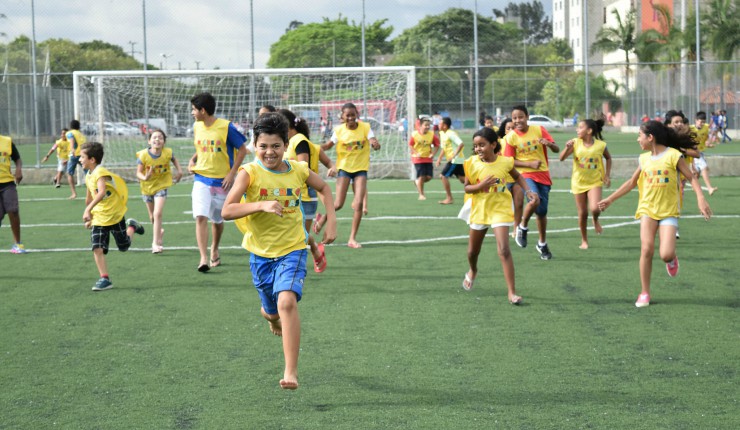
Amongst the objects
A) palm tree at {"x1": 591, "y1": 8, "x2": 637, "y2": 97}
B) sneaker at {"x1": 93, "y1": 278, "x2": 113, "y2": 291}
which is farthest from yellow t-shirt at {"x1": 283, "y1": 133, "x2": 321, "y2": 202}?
palm tree at {"x1": 591, "y1": 8, "x2": 637, "y2": 97}

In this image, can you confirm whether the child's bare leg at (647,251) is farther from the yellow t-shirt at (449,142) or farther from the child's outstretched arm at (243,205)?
the yellow t-shirt at (449,142)

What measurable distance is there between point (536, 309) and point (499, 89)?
60.2ft

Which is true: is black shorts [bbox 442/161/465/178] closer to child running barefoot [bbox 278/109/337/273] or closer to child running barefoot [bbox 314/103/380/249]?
child running barefoot [bbox 278/109/337/273]

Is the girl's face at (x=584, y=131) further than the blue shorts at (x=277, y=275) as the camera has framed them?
Yes

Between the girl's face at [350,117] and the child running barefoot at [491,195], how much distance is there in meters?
3.92

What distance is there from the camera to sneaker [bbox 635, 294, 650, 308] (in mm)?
8359

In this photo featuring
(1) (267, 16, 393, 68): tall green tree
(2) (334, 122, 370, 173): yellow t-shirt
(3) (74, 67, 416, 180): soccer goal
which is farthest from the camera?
(1) (267, 16, 393, 68): tall green tree

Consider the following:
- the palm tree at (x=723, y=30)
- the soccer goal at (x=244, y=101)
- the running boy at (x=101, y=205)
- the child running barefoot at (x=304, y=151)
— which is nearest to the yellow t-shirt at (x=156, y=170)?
the child running barefoot at (x=304, y=151)

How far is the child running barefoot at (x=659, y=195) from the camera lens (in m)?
8.45

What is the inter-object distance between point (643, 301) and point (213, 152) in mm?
4867

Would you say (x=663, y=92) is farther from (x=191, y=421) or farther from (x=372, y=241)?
(x=191, y=421)

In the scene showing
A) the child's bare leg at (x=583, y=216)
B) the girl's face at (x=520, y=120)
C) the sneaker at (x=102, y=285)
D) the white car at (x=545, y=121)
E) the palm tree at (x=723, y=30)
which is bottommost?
the sneaker at (x=102, y=285)

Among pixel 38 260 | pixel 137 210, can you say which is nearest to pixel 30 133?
pixel 137 210

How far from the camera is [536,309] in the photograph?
834cm
